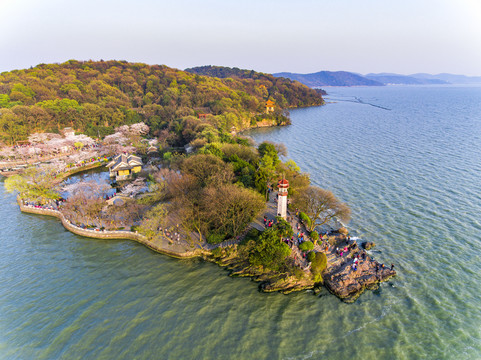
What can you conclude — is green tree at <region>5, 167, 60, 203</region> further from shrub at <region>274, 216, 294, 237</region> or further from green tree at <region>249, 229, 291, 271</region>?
shrub at <region>274, 216, 294, 237</region>

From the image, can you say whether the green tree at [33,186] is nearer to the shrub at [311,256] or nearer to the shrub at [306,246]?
the shrub at [306,246]

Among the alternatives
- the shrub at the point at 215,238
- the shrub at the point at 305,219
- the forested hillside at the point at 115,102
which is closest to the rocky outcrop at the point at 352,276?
the shrub at the point at 305,219

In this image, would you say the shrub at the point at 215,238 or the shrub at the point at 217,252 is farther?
the shrub at the point at 215,238

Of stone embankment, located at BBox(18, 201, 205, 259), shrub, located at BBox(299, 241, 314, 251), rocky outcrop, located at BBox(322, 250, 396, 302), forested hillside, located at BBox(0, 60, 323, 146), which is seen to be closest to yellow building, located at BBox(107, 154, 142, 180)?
stone embankment, located at BBox(18, 201, 205, 259)

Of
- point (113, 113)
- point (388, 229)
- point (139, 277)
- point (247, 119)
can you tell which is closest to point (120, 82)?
point (113, 113)

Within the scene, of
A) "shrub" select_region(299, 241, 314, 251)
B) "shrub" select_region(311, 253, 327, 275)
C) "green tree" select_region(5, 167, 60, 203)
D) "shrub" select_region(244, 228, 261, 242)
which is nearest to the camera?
Result: "shrub" select_region(311, 253, 327, 275)
